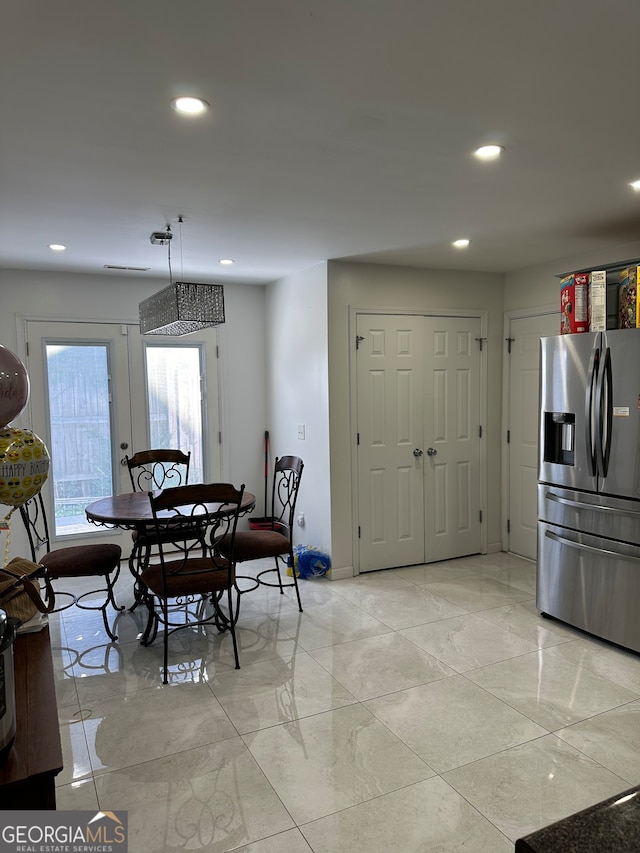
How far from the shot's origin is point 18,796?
4.04 feet

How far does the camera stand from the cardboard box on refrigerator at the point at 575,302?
347 centimetres

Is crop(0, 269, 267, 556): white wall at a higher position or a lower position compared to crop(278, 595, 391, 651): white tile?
higher

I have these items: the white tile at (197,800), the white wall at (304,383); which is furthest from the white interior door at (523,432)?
the white tile at (197,800)

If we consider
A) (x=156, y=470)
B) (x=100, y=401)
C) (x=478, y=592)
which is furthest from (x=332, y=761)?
(x=100, y=401)

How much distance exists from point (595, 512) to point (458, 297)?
229 centimetres

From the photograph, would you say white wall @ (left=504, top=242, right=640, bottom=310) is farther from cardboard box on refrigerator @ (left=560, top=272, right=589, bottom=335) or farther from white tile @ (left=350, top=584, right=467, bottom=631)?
white tile @ (left=350, top=584, right=467, bottom=631)

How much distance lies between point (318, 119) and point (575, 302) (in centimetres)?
213

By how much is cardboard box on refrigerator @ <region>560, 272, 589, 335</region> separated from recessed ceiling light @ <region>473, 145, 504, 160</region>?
1.31 meters

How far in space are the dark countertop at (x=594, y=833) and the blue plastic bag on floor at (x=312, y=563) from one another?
151 inches

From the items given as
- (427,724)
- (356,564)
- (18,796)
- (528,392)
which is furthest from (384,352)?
(18,796)

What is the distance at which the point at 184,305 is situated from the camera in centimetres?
334

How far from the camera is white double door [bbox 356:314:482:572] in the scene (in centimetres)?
473

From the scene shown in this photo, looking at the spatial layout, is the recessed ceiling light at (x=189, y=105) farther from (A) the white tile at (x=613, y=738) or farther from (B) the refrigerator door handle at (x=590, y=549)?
(B) the refrigerator door handle at (x=590, y=549)

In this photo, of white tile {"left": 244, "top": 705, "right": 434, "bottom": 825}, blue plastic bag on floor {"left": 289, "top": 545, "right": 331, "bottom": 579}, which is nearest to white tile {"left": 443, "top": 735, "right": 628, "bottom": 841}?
white tile {"left": 244, "top": 705, "right": 434, "bottom": 825}
